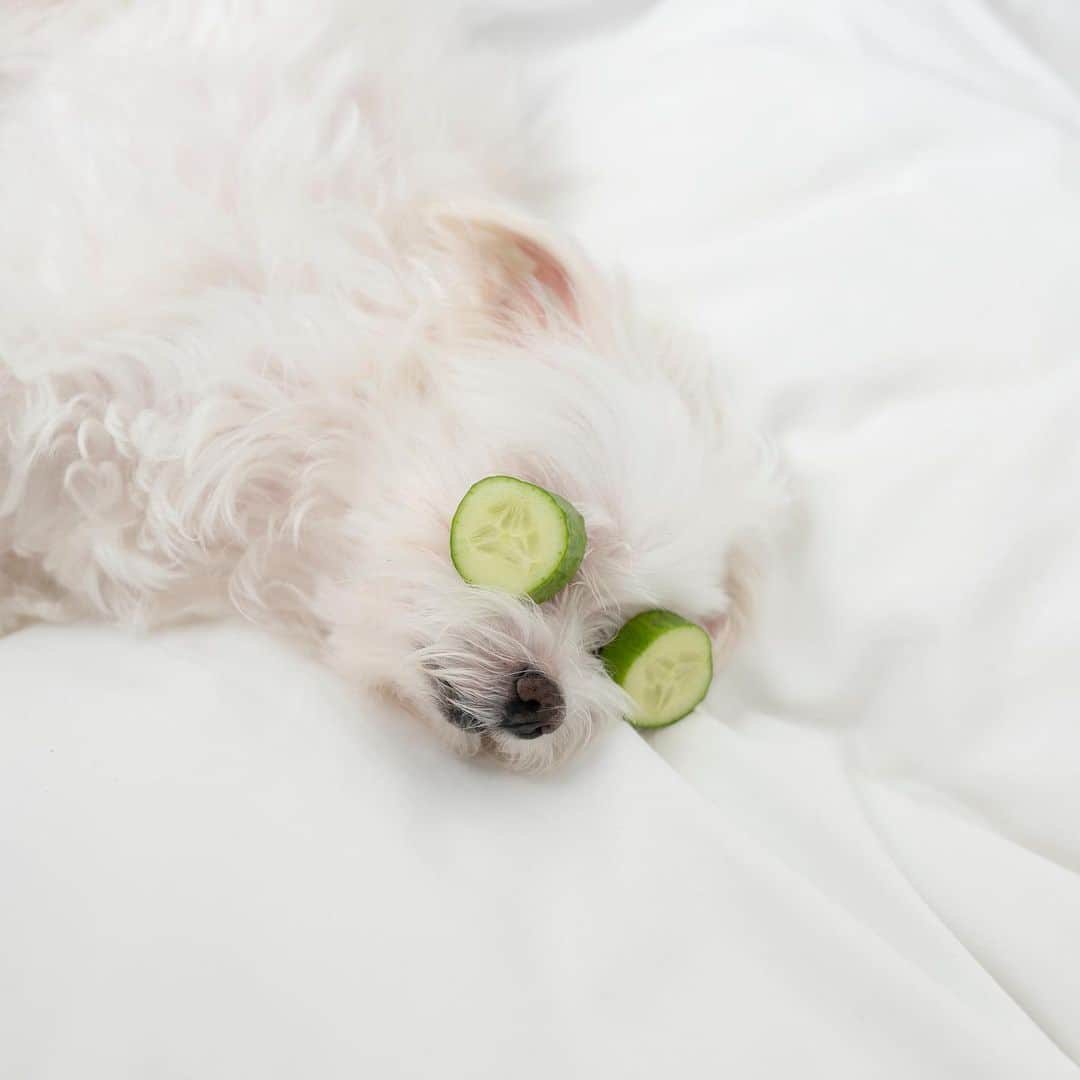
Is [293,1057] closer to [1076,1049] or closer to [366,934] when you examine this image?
[366,934]

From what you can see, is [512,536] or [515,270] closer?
[512,536]

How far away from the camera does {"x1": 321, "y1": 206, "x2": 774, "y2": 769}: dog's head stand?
1.09 m

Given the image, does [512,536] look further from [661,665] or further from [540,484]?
[661,665]

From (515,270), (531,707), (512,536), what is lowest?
(531,707)

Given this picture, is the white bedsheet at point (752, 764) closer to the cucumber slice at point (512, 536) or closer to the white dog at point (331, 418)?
the white dog at point (331, 418)

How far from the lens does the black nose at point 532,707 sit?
1.07m

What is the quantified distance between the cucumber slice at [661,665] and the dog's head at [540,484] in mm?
25

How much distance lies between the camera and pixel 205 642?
1169mm

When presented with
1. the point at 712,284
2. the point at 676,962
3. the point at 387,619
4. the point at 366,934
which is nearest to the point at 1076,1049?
the point at 676,962

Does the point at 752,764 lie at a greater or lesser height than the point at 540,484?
lesser

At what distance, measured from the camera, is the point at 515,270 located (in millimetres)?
1247

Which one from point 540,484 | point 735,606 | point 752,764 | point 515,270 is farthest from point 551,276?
point 752,764

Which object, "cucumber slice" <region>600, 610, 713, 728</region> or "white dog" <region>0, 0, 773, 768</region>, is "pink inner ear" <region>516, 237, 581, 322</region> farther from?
"cucumber slice" <region>600, 610, 713, 728</region>

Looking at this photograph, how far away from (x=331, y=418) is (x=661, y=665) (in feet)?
1.55
